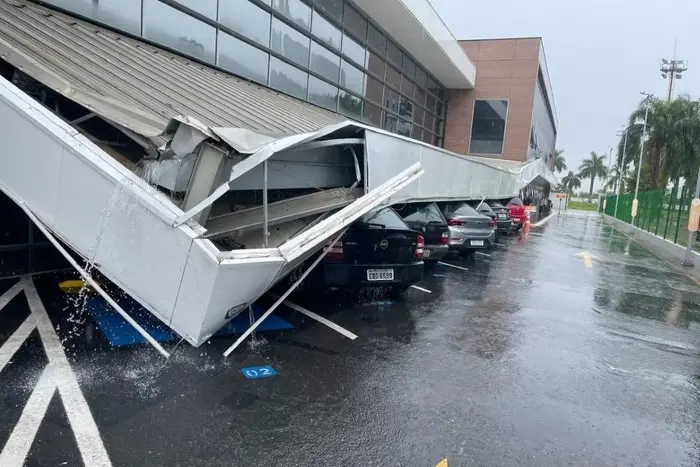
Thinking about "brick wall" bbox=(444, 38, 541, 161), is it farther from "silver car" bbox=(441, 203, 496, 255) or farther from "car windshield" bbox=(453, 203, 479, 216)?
"silver car" bbox=(441, 203, 496, 255)

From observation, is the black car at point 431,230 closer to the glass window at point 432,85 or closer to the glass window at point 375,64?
the glass window at point 375,64

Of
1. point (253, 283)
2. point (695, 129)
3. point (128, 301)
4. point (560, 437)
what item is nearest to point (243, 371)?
point (253, 283)

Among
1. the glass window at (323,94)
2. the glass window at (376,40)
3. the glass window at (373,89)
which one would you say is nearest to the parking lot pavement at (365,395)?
the glass window at (323,94)

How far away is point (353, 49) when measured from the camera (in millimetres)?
15977

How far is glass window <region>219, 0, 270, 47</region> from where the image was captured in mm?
10316

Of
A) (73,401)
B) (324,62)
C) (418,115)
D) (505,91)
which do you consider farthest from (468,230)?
(505,91)

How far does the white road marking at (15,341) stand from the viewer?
4.23 m

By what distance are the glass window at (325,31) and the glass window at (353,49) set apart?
48cm

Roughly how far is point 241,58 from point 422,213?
5.40 metres

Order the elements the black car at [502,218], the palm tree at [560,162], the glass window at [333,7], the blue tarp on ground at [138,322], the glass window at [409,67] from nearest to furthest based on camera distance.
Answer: the blue tarp on ground at [138,322] → the glass window at [333,7] → the black car at [502,218] → the glass window at [409,67] → the palm tree at [560,162]

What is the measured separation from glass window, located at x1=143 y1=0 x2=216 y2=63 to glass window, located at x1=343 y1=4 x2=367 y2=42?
21.4ft

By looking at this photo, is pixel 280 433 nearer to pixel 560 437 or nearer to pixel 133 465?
pixel 133 465

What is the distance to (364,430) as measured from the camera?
365 centimetres

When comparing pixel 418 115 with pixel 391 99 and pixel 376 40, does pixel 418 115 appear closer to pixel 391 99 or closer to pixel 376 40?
pixel 391 99
